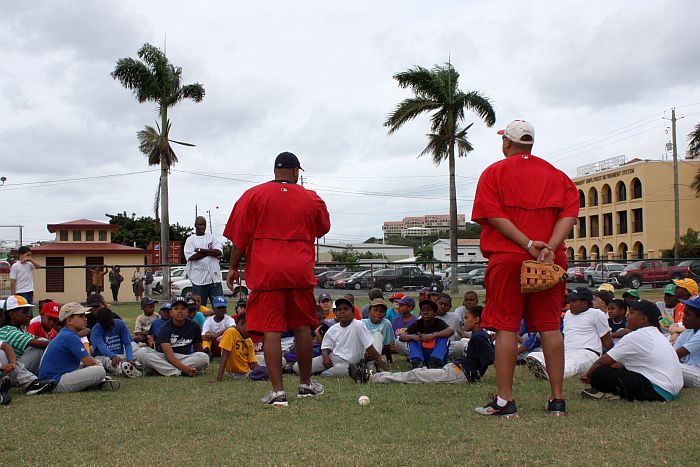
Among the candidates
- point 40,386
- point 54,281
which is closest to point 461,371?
point 40,386

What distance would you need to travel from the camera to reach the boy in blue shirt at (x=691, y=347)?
6384 mm

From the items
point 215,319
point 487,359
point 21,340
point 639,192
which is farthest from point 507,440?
point 639,192

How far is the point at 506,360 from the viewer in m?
4.70

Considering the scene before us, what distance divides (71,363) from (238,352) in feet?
5.88

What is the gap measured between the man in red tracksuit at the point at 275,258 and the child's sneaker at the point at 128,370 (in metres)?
2.99

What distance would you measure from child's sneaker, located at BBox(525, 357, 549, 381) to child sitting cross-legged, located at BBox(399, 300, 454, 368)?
138cm

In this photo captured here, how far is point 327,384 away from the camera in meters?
7.11

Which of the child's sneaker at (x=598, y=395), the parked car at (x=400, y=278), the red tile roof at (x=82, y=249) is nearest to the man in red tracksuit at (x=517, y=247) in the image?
the child's sneaker at (x=598, y=395)

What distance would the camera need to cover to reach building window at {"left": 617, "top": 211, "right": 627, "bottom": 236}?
5734cm

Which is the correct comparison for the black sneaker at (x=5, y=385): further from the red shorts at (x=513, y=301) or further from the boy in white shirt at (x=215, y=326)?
the red shorts at (x=513, y=301)

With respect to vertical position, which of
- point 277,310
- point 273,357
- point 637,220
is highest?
point 637,220

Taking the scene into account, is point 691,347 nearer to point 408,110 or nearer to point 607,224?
point 408,110

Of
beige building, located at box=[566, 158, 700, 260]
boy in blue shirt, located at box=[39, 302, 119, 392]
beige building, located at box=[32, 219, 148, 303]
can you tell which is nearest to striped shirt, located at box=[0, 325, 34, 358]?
boy in blue shirt, located at box=[39, 302, 119, 392]

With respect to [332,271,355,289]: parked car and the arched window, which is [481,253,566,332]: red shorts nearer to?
[332,271,355,289]: parked car
